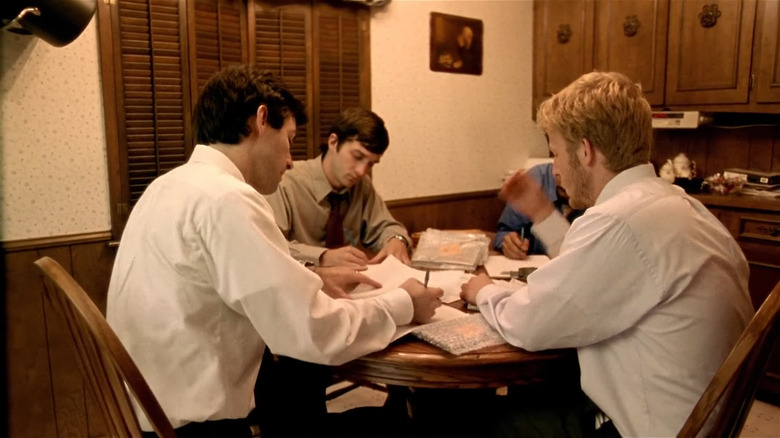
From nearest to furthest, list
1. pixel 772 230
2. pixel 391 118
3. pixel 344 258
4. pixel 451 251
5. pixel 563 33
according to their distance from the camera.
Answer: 1. pixel 344 258
2. pixel 451 251
3. pixel 772 230
4. pixel 391 118
5. pixel 563 33

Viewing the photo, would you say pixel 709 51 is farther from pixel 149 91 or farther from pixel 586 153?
pixel 149 91

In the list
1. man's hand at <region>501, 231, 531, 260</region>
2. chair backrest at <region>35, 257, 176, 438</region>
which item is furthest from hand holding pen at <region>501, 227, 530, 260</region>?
chair backrest at <region>35, 257, 176, 438</region>

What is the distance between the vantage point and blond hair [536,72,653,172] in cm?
127

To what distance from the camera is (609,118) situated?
1.27 meters

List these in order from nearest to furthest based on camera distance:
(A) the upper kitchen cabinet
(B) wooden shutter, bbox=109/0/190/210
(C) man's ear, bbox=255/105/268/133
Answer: (C) man's ear, bbox=255/105/268/133, (B) wooden shutter, bbox=109/0/190/210, (A) the upper kitchen cabinet

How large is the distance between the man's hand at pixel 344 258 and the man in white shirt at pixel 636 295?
2.31 ft

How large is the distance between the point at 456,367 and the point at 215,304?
51cm

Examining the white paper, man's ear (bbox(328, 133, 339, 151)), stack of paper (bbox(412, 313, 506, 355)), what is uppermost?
man's ear (bbox(328, 133, 339, 151))

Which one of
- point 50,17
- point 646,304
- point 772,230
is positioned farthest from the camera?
point 772,230

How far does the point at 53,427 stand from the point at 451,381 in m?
1.80

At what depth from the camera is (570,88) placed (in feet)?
4.34

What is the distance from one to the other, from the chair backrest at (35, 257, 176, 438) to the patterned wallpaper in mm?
1125

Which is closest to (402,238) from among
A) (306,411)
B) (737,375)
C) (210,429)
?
(306,411)

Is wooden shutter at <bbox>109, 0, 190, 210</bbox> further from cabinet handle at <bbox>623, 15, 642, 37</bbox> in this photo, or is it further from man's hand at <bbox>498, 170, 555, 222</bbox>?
cabinet handle at <bbox>623, 15, 642, 37</bbox>
